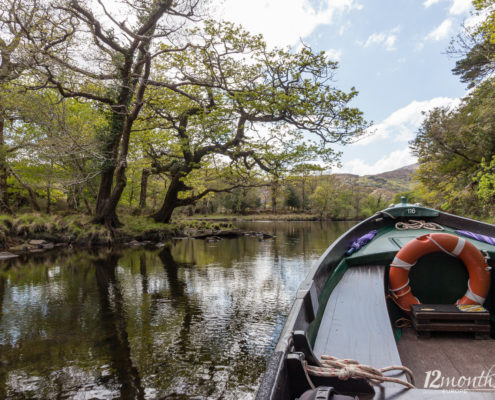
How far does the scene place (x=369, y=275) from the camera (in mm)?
3705

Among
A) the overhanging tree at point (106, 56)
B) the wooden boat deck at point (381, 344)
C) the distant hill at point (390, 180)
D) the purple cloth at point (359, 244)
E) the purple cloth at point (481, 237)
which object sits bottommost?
the wooden boat deck at point (381, 344)

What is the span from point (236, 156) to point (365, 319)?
13030mm

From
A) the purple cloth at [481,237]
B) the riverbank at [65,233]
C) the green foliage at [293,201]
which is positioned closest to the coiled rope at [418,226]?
the purple cloth at [481,237]

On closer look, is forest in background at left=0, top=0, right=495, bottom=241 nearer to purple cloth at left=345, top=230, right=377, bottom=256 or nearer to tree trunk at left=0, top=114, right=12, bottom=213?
tree trunk at left=0, top=114, right=12, bottom=213

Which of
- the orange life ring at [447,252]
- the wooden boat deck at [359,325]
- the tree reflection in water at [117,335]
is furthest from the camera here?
the tree reflection in water at [117,335]

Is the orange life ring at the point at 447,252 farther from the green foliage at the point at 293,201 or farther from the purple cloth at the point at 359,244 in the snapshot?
the green foliage at the point at 293,201

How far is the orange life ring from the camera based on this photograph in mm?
3098

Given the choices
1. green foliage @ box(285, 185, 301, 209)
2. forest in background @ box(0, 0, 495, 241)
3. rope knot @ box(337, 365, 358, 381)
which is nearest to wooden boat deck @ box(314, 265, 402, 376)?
rope knot @ box(337, 365, 358, 381)

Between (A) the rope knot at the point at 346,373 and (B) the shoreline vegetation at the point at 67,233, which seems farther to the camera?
(B) the shoreline vegetation at the point at 67,233

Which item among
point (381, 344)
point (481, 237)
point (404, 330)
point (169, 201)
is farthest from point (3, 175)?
point (481, 237)

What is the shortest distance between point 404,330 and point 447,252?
35.7 inches

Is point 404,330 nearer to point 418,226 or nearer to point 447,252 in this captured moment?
point 447,252

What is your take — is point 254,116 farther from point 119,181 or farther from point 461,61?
point 461,61

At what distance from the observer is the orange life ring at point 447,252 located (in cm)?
310
